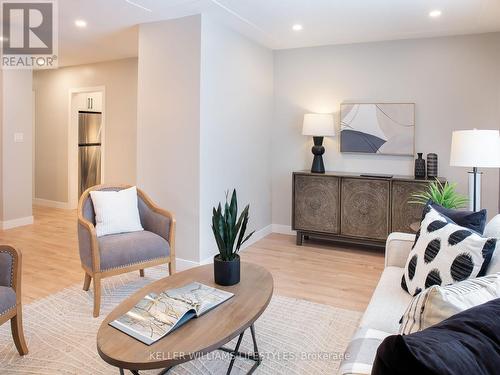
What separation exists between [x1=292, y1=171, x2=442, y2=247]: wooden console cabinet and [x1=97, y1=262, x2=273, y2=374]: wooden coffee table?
Result: 243 centimetres

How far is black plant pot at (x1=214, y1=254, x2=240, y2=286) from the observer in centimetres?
211

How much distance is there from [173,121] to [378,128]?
7.78 ft

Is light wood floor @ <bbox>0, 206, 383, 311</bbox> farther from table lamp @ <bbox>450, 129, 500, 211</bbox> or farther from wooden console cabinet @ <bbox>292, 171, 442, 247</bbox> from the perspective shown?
table lamp @ <bbox>450, 129, 500, 211</bbox>

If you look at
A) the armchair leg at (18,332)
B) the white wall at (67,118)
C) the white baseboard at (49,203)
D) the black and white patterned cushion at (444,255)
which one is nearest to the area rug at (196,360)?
the armchair leg at (18,332)

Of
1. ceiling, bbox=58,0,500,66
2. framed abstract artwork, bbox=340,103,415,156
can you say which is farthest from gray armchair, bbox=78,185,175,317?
framed abstract artwork, bbox=340,103,415,156

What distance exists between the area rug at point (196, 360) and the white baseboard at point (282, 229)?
7.17ft

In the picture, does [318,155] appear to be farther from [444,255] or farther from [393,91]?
[444,255]

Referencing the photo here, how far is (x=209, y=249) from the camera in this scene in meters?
3.92

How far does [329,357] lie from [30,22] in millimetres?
4107

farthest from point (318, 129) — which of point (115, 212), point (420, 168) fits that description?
point (115, 212)

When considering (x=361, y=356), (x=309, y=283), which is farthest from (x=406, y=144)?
(x=361, y=356)

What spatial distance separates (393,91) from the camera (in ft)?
14.8

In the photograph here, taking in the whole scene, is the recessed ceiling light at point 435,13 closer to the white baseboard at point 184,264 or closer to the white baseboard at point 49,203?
the white baseboard at point 184,264

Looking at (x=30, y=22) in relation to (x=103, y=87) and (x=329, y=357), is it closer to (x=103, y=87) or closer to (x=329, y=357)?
(x=103, y=87)
